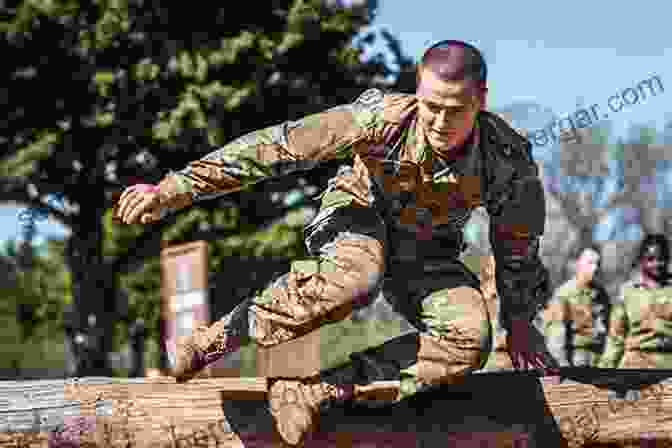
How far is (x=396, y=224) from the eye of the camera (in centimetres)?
438

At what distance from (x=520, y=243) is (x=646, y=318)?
5.74 m

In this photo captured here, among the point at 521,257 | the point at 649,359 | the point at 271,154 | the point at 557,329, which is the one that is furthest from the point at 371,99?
the point at 557,329

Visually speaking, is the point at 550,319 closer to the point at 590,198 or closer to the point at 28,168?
the point at 28,168

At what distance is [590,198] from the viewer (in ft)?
117

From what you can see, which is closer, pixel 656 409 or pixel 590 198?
pixel 656 409

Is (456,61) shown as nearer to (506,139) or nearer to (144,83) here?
(506,139)

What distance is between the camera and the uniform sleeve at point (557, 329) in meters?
10.7

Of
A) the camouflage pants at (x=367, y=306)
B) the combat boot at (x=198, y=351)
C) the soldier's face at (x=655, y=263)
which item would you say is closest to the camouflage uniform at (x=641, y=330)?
the soldier's face at (x=655, y=263)

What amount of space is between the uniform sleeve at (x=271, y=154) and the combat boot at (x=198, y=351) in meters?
0.50

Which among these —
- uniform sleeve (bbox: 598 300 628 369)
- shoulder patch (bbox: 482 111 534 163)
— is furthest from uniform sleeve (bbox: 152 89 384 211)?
uniform sleeve (bbox: 598 300 628 369)

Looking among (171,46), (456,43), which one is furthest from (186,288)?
(456,43)

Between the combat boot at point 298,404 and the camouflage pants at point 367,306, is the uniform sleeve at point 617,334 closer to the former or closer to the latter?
the camouflage pants at point 367,306

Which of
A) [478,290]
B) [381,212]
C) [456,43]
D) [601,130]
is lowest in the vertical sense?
[478,290]

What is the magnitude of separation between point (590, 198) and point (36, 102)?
72.0ft
